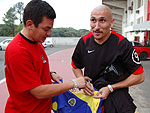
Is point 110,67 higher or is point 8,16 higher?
point 8,16

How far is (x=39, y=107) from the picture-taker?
→ 1723 mm

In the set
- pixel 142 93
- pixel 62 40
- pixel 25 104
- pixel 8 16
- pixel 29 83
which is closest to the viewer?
pixel 29 83

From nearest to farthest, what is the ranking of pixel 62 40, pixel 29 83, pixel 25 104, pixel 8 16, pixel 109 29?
1. pixel 29 83
2. pixel 25 104
3. pixel 109 29
4. pixel 62 40
5. pixel 8 16

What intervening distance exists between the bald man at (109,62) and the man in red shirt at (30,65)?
325mm

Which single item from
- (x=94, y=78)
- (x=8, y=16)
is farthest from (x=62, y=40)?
(x=94, y=78)

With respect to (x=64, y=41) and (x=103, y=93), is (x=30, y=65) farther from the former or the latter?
(x=64, y=41)

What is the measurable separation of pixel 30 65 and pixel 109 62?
808 millimetres

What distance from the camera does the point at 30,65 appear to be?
4.93ft

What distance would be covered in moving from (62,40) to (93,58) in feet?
153

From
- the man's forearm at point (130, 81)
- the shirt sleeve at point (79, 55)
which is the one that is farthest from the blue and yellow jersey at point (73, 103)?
the shirt sleeve at point (79, 55)

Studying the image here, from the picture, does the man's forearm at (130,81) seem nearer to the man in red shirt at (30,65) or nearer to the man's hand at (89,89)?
the man's hand at (89,89)

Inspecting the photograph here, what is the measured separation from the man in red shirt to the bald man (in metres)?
0.32

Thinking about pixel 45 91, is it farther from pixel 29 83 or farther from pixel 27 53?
pixel 27 53

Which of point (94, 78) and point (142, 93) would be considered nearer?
point (94, 78)
